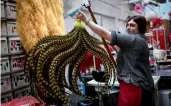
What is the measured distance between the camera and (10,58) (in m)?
2.02

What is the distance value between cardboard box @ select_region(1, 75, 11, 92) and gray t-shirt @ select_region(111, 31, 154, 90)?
1027mm

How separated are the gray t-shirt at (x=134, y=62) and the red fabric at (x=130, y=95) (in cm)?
4

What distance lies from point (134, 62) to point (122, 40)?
0.24 meters

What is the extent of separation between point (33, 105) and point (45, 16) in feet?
2.44

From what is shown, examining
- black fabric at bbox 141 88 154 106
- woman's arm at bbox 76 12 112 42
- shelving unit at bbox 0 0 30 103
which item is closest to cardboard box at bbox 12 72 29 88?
shelving unit at bbox 0 0 30 103

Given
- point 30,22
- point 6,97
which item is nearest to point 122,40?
point 30,22

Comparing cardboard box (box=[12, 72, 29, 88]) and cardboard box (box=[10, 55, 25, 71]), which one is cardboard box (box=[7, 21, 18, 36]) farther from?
cardboard box (box=[12, 72, 29, 88])

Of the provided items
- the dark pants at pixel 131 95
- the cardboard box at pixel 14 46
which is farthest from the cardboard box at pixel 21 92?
the dark pants at pixel 131 95

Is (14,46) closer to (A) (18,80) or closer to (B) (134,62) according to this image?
(A) (18,80)

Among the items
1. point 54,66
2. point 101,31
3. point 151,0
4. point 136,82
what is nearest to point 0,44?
point 54,66

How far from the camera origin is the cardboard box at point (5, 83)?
75.9 inches

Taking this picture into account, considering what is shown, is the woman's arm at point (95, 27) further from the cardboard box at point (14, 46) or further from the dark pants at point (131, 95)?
the cardboard box at point (14, 46)

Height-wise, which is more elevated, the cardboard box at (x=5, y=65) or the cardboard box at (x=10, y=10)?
the cardboard box at (x=10, y=10)

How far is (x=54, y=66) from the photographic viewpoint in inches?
51.6
